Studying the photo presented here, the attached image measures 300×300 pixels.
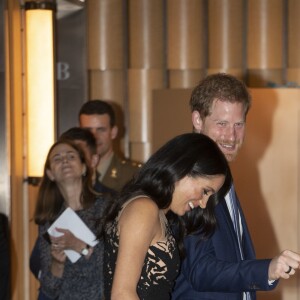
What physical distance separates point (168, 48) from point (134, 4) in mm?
362

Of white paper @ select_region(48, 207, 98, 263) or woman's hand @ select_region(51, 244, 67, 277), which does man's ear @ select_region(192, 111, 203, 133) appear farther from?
woman's hand @ select_region(51, 244, 67, 277)

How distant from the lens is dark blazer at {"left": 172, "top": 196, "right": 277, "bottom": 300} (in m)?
2.34

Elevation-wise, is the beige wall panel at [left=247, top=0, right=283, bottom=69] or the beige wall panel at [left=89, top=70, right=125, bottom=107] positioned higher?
the beige wall panel at [left=247, top=0, right=283, bottom=69]

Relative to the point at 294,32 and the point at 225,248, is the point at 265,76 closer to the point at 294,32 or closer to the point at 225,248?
the point at 294,32

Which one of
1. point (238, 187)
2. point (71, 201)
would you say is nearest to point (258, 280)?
point (71, 201)

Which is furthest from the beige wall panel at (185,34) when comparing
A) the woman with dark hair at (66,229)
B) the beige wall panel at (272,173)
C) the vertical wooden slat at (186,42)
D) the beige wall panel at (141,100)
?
the woman with dark hair at (66,229)

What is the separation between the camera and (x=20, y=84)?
451 centimetres

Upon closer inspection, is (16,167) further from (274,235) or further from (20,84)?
(274,235)

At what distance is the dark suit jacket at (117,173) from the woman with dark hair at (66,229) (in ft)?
2.03

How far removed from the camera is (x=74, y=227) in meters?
3.52

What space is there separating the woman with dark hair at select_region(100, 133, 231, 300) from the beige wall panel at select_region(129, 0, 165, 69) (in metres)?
3.13

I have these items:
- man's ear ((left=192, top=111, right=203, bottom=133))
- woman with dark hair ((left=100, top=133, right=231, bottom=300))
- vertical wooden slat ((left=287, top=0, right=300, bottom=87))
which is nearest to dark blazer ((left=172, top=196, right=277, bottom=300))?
woman with dark hair ((left=100, top=133, right=231, bottom=300))

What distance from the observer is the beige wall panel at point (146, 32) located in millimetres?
5375

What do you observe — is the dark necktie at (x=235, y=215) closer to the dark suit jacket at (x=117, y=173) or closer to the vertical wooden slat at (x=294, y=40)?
the dark suit jacket at (x=117, y=173)
